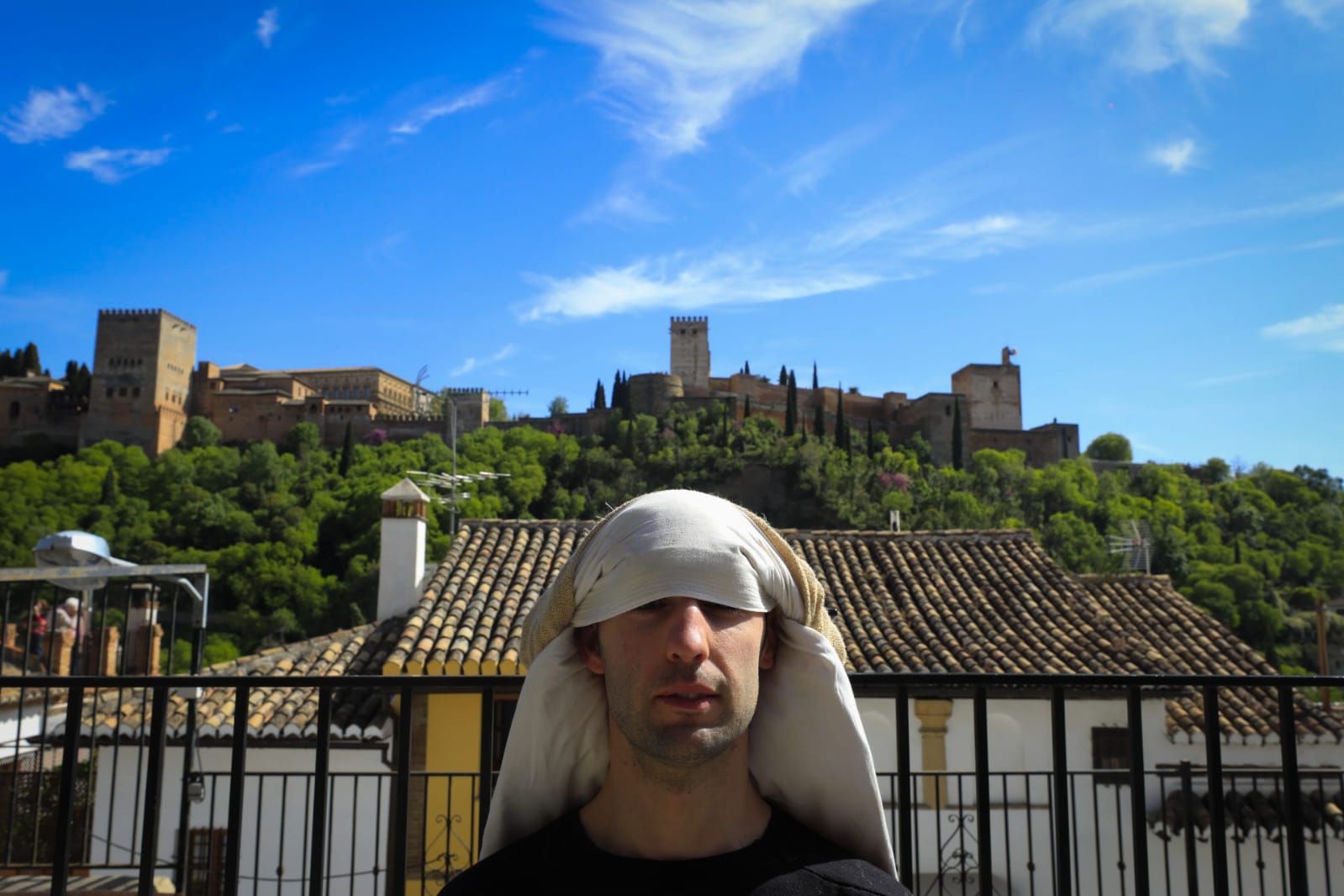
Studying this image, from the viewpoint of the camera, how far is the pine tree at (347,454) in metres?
59.6

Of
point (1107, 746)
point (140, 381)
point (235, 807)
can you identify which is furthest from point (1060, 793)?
point (140, 381)

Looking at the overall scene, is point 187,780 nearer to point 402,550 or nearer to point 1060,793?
point 1060,793

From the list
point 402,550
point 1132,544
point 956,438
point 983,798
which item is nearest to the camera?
point 983,798

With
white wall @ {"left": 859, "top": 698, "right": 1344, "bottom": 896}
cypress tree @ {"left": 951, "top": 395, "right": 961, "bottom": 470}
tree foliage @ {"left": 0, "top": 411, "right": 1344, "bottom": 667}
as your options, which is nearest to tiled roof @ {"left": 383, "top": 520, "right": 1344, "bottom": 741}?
white wall @ {"left": 859, "top": 698, "right": 1344, "bottom": 896}

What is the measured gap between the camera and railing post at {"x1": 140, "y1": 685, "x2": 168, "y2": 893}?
196cm

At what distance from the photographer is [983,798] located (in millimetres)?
1902

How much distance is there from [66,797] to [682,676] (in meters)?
1.48

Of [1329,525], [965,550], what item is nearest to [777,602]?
[965,550]

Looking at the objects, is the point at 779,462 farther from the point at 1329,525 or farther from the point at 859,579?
the point at 859,579

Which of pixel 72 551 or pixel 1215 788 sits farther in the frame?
pixel 72 551

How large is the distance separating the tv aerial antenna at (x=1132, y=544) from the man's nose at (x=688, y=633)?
42.2 meters

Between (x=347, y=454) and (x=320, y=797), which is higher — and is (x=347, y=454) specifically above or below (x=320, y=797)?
above

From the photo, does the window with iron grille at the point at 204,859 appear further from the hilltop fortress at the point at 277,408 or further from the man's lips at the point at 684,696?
the hilltop fortress at the point at 277,408

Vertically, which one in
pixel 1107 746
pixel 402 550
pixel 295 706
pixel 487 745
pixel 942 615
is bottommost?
pixel 1107 746
